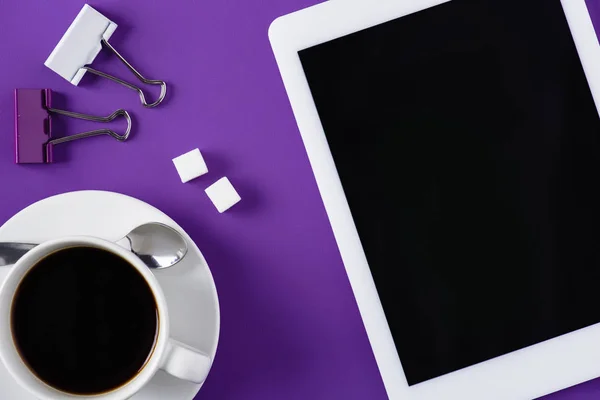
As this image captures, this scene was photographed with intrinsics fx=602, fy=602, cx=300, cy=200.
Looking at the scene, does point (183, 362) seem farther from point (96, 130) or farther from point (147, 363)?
point (96, 130)

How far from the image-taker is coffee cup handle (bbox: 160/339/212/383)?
49cm

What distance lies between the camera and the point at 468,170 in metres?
0.59

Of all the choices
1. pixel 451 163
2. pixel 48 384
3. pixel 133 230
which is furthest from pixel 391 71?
pixel 48 384

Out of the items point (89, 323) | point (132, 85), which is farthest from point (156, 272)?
point (132, 85)

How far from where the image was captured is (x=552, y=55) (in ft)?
1.97

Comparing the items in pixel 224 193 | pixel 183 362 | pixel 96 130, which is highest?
pixel 96 130

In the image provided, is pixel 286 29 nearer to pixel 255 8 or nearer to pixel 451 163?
pixel 255 8

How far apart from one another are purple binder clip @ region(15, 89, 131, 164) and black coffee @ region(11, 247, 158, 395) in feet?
0.48

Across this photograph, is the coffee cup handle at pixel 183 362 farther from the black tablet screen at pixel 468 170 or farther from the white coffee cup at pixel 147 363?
the black tablet screen at pixel 468 170

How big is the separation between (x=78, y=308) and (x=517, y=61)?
475mm

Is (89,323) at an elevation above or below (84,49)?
below

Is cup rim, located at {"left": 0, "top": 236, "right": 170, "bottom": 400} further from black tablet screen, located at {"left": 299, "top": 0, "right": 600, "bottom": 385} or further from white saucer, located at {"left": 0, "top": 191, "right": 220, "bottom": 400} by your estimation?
black tablet screen, located at {"left": 299, "top": 0, "right": 600, "bottom": 385}

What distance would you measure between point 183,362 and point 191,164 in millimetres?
207

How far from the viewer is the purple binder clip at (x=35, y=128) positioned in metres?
0.61
